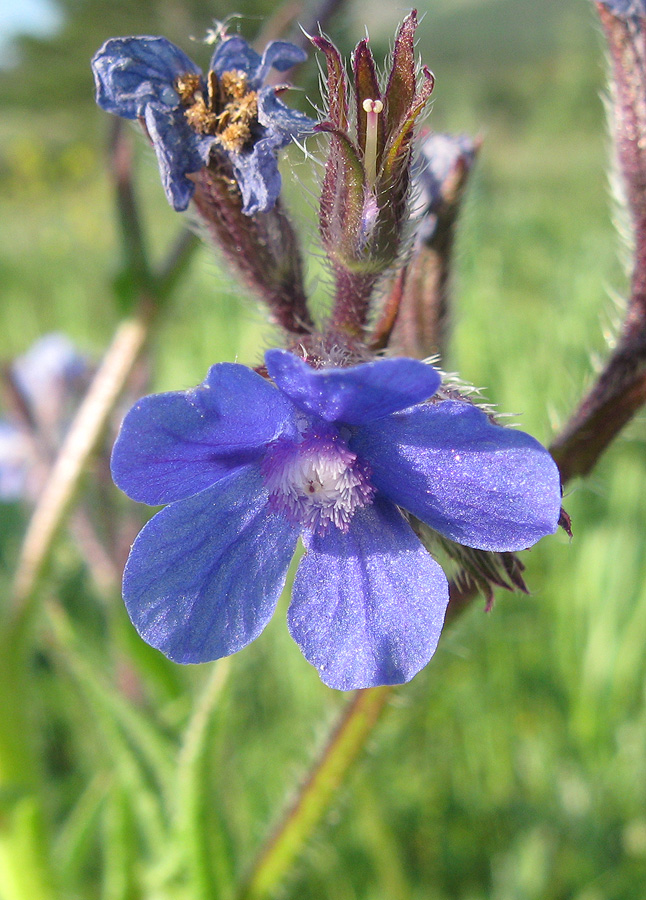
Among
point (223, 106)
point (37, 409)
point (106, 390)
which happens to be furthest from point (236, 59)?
point (37, 409)

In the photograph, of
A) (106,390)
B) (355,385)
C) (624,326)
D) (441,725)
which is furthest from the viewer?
(441,725)

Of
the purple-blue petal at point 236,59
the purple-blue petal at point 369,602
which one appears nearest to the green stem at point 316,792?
the purple-blue petal at point 369,602

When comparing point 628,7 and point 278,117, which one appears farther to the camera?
point 628,7

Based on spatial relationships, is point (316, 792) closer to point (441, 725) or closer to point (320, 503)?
point (320, 503)

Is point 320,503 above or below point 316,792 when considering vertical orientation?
above

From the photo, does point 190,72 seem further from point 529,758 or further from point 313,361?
point 529,758

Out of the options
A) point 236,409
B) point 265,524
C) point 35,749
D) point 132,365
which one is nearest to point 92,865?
point 35,749
